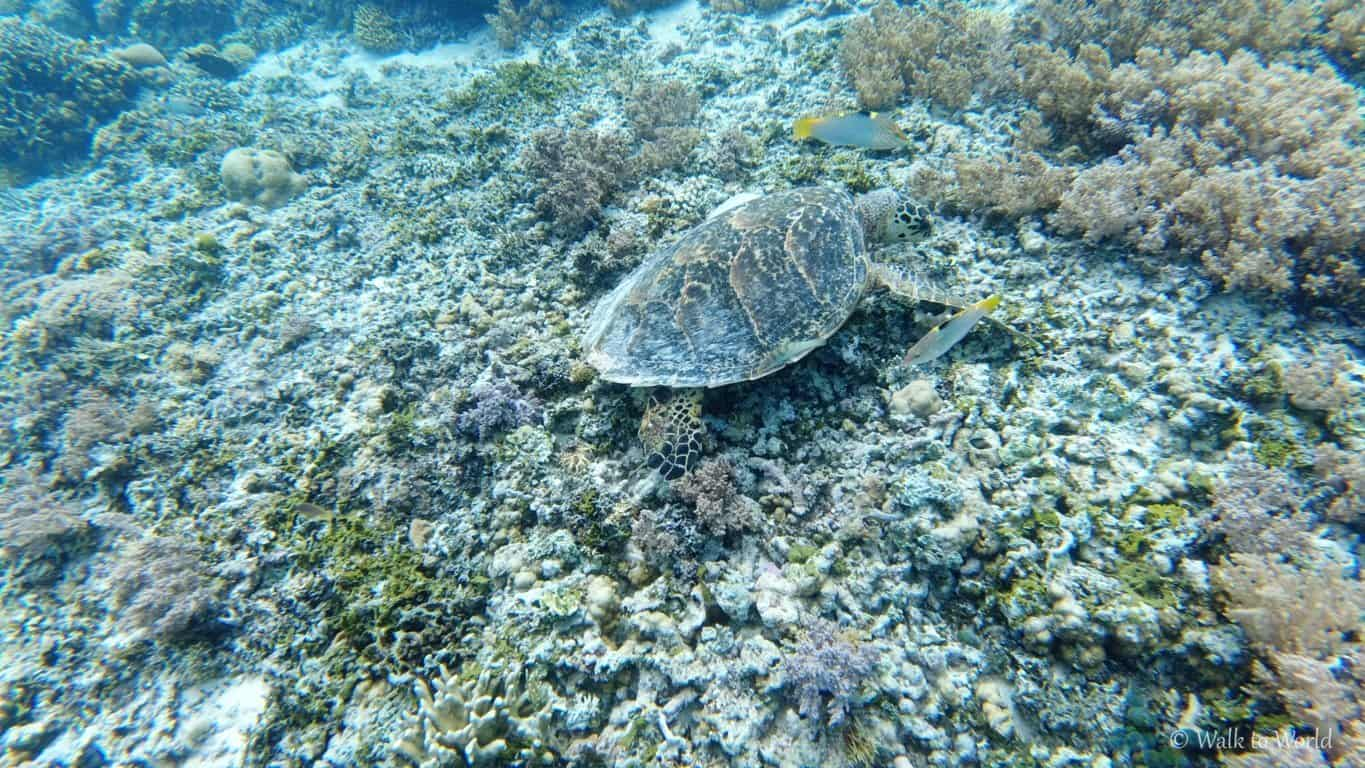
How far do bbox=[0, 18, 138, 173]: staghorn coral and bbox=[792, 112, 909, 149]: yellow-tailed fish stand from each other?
1488cm

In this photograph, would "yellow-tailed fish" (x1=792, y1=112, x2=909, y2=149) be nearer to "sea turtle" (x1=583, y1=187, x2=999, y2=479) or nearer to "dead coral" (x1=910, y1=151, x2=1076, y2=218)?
"dead coral" (x1=910, y1=151, x2=1076, y2=218)

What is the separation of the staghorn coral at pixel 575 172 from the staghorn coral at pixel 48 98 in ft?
37.4

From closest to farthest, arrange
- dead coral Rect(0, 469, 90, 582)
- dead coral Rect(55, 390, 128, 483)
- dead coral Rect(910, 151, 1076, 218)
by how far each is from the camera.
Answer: dead coral Rect(0, 469, 90, 582), dead coral Rect(910, 151, 1076, 218), dead coral Rect(55, 390, 128, 483)

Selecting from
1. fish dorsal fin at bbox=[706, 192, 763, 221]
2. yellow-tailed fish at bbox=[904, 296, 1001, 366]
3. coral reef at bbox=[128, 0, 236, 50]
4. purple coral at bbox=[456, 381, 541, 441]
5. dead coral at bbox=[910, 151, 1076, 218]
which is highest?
coral reef at bbox=[128, 0, 236, 50]

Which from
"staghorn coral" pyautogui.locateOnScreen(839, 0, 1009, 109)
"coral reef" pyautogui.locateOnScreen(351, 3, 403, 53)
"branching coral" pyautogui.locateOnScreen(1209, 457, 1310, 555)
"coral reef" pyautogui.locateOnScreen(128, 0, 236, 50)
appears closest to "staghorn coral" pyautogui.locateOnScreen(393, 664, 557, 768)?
"branching coral" pyautogui.locateOnScreen(1209, 457, 1310, 555)

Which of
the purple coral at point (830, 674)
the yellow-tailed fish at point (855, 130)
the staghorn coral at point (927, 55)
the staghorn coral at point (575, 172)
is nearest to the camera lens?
the purple coral at point (830, 674)

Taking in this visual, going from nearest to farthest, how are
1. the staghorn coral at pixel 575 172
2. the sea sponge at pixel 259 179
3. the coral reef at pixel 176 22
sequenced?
the staghorn coral at pixel 575 172
the sea sponge at pixel 259 179
the coral reef at pixel 176 22

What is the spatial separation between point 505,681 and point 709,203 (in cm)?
469

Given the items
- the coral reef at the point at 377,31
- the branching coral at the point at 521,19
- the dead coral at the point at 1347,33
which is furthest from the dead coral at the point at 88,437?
the dead coral at the point at 1347,33

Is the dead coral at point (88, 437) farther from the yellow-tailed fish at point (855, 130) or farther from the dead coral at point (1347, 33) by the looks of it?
the dead coral at point (1347, 33)

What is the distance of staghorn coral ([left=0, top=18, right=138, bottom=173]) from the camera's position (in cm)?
990

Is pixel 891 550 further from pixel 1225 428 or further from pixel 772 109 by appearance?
pixel 772 109

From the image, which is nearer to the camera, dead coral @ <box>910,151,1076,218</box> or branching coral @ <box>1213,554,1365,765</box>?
branching coral @ <box>1213,554,1365,765</box>

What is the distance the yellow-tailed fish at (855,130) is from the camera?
4.65 meters
